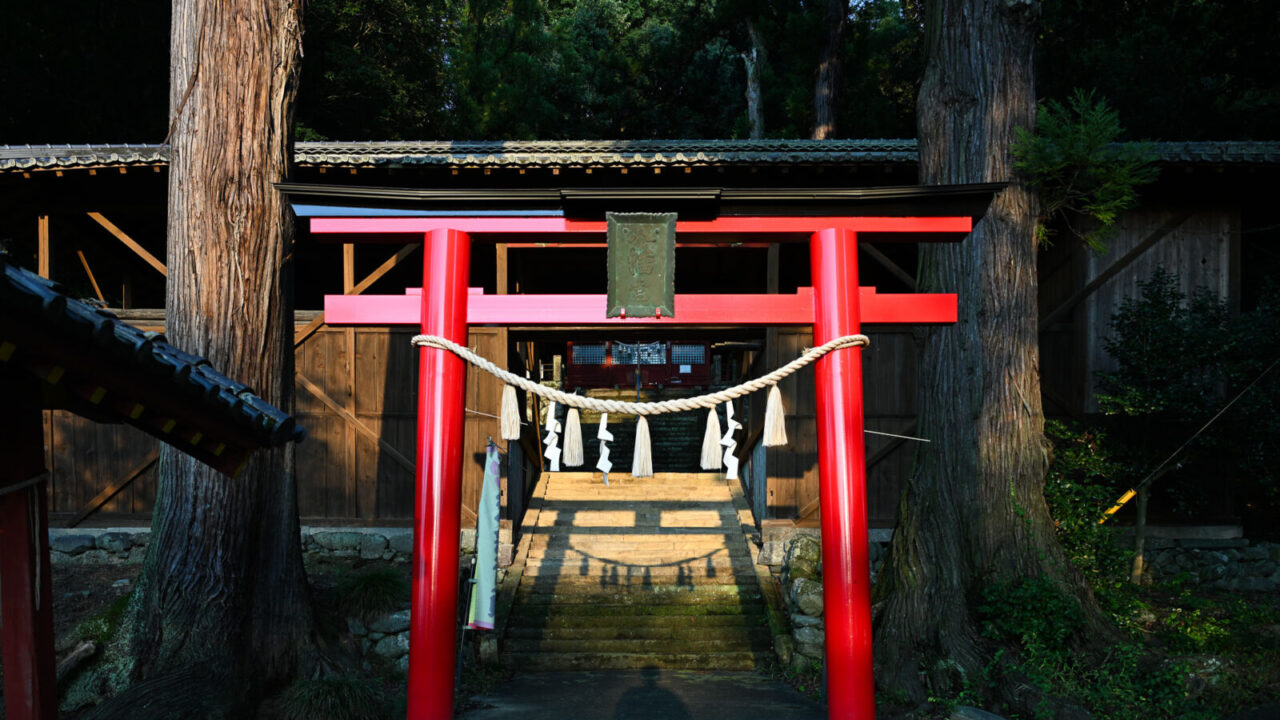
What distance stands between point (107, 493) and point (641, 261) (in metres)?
9.50

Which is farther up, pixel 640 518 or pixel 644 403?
pixel 644 403

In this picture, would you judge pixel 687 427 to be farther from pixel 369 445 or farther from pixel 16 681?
pixel 16 681

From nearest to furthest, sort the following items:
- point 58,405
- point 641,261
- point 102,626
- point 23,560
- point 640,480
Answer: point 23,560, point 58,405, point 641,261, point 102,626, point 640,480

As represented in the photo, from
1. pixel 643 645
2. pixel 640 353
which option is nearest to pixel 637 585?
pixel 643 645

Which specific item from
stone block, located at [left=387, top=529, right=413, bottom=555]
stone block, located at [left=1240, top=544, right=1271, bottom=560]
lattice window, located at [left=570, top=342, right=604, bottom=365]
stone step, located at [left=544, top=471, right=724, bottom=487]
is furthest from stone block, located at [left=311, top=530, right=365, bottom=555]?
lattice window, located at [left=570, top=342, right=604, bottom=365]

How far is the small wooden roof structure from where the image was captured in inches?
107

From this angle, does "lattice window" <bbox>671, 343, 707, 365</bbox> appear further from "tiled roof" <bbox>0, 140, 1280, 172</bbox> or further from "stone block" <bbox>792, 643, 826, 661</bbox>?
"stone block" <bbox>792, 643, 826, 661</bbox>

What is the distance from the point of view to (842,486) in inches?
193

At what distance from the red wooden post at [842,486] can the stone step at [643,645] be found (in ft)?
13.7

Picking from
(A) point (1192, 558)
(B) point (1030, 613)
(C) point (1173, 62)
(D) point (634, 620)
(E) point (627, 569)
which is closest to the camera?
(B) point (1030, 613)

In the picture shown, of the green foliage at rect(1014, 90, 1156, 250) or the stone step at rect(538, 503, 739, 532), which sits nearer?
the green foliage at rect(1014, 90, 1156, 250)

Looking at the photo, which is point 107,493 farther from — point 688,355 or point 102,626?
point 688,355

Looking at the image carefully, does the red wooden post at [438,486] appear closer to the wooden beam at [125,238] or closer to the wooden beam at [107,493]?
the wooden beam at [125,238]

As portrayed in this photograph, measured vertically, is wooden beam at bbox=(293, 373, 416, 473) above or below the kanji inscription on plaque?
below
